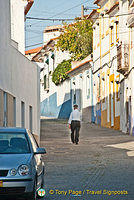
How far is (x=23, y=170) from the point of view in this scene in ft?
32.2

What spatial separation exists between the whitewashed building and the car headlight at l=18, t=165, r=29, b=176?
11.0m

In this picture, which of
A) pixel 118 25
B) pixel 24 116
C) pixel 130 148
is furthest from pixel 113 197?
pixel 118 25

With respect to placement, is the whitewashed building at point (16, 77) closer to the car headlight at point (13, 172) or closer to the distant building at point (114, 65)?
the distant building at point (114, 65)

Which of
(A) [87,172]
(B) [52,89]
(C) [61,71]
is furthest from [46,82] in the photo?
(A) [87,172]

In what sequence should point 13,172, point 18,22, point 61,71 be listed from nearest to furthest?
1. point 13,172
2. point 18,22
3. point 61,71

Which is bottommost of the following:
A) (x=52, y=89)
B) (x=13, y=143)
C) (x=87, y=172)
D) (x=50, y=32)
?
(x=52, y=89)

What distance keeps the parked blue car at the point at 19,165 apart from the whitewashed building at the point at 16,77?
32.0 ft

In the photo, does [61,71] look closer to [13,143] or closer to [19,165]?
[13,143]

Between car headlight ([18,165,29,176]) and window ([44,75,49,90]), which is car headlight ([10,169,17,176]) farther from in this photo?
window ([44,75,49,90])

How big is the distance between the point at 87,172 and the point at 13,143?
16.9ft

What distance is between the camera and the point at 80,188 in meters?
12.3

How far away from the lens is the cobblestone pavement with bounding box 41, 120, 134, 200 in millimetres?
11508

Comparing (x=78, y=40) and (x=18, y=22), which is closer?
(x=18, y=22)

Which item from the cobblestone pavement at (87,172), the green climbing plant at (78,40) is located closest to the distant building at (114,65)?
the cobblestone pavement at (87,172)
